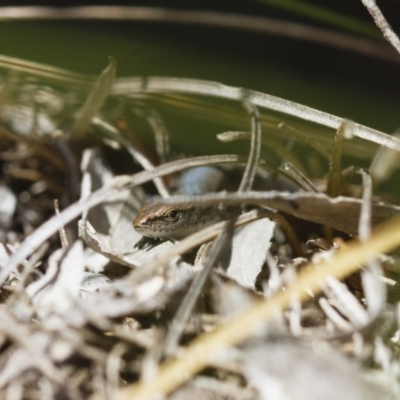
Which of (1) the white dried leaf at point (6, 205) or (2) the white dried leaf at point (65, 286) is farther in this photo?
(1) the white dried leaf at point (6, 205)

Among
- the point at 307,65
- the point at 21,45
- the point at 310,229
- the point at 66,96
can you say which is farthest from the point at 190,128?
the point at 307,65

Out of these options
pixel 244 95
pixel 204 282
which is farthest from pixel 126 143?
pixel 204 282

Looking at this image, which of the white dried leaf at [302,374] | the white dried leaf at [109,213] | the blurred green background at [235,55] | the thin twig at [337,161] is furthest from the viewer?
the blurred green background at [235,55]

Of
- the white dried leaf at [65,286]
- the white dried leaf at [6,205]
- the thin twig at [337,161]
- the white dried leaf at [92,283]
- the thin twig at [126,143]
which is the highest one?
the thin twig at [337,161]

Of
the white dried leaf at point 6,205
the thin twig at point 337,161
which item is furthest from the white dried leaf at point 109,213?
the thin twig at point 337,161

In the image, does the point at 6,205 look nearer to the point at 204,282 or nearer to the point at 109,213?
the point at 109,213

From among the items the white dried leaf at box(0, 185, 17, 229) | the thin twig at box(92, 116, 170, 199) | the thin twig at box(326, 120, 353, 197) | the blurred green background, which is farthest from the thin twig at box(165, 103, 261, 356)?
the blurred green background

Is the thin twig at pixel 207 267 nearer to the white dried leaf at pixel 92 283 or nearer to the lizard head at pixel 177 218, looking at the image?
the white dried leaf at pixel 92 283

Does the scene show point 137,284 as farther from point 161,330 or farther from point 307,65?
point 307,65
